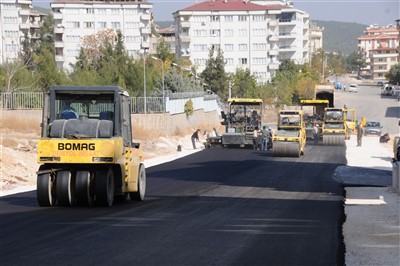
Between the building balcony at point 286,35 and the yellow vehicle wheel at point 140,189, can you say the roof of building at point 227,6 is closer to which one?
the building balcony at point 286,35

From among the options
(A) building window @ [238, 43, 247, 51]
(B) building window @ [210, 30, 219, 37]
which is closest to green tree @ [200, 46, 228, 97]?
(A) building window @ [238, 43, 247, 51]

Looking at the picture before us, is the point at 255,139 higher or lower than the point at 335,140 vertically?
higher

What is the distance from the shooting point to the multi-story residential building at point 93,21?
128750 mm

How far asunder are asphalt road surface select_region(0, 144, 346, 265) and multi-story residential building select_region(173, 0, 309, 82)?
368ft

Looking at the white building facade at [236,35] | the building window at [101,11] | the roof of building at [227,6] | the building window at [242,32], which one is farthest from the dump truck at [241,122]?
the roof of building at [227,6]

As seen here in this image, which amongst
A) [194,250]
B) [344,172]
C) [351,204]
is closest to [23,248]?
[194,250]

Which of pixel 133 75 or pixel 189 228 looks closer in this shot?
pixel 189 228

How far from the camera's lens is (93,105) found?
70.7 feet

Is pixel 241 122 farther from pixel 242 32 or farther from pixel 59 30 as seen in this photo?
pixel 242 32

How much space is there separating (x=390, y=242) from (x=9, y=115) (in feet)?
156

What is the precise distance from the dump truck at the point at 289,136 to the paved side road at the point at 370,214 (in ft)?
16.6

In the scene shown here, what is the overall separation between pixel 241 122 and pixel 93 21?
7870 centimetres

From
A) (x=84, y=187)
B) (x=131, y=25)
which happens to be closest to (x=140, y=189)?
(x=84, y=187)

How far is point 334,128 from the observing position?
6384 cm
